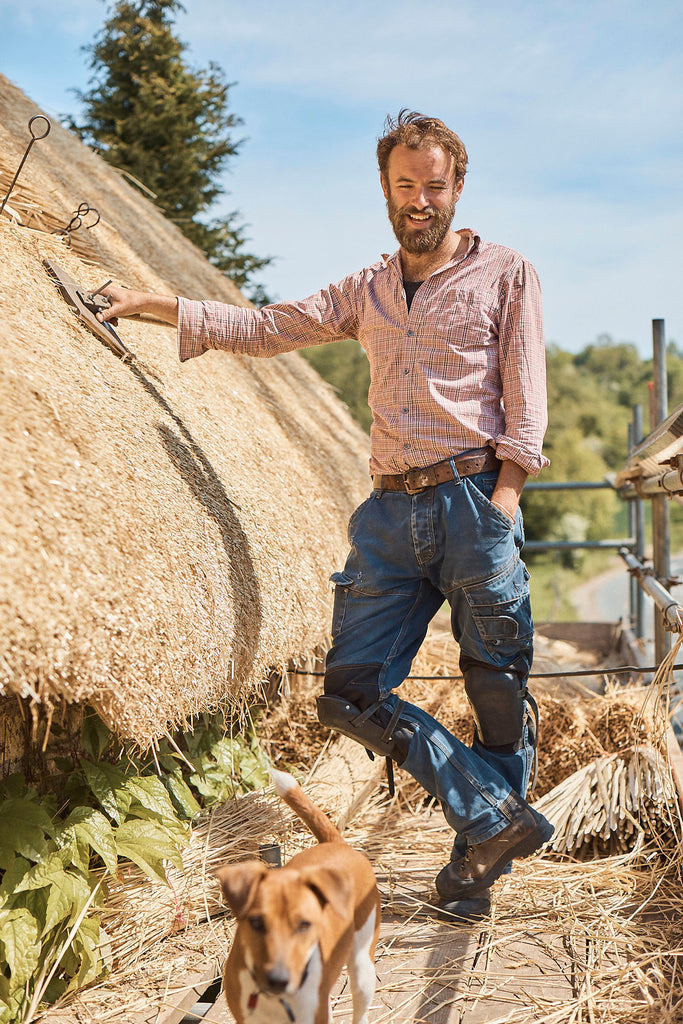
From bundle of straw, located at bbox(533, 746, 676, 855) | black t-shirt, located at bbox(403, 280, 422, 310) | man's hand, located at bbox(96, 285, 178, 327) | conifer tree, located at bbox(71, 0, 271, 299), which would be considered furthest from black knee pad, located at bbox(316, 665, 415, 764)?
conifer tree, located at bbox(71, 0, 271, 299)

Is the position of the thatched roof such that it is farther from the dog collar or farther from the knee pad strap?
the dog collar

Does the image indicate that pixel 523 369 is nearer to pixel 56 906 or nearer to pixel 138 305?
pixel 138 305

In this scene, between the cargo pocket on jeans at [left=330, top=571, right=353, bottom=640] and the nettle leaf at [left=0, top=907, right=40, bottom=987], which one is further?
the cargo pocket on jeans at [left=330, top=571, right=353, bottom=640]

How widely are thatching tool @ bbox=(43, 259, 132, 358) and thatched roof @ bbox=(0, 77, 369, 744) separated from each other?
1.3 inches

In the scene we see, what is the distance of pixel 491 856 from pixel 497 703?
406 mm

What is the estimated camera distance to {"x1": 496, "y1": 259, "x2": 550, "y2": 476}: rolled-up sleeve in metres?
2.30

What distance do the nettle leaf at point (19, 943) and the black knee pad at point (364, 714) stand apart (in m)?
0.87

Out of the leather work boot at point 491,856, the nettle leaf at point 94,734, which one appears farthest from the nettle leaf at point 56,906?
the leather work boot at point 491,856

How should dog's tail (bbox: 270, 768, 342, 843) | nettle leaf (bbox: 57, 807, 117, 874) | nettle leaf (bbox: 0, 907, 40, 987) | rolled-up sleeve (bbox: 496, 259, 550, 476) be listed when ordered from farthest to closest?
rolled-up sleeve (bbox: 496, 259, 550, 476) < nettle leaf (bbox: 57, 807, 117, 874) < nettle leaf (bbox: 0, 907, 40, 987) < dog's tail (bbox: 270, 768, 342, 843)

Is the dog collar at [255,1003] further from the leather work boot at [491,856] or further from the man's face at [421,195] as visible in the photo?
the man's face at [421,195]

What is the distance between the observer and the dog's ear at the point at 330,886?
53.5 inches

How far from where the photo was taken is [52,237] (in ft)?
10.3

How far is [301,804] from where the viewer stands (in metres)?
1.72

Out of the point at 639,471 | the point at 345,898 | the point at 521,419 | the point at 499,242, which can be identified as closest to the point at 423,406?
the point at 521,419
